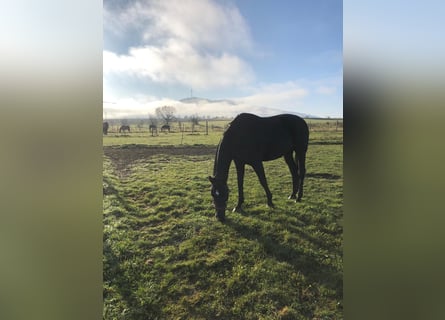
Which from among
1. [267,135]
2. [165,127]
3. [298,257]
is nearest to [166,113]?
[165,127]

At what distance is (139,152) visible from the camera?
4.00 metres

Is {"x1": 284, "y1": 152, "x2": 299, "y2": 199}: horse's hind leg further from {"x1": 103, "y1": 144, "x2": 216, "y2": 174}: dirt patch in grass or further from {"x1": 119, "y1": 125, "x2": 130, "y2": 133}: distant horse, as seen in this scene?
{"x1": 119, "y1": 125, "x2": 130, "y2": 133}: distant horse

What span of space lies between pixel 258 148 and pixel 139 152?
1625 mm

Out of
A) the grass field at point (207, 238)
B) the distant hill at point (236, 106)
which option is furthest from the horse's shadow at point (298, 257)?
the distant hill at point (236, 106)

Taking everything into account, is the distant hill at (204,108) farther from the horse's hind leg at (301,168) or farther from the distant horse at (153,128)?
the horse's hind leg at (301,168)

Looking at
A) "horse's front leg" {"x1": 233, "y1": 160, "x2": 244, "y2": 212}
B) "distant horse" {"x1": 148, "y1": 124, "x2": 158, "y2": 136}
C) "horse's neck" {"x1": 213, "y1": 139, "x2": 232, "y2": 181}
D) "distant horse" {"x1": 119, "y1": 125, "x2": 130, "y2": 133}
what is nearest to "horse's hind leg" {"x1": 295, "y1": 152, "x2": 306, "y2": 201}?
"horse's front leg" {"x1": 233, "y1": 160, "x2": 244, "y2": 212}

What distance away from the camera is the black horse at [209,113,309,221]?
154 inches

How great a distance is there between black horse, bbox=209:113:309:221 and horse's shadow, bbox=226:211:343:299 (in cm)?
34

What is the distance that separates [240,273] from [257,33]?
2921 millimetres

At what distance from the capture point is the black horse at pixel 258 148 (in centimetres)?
391

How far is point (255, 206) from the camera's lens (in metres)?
4.05
